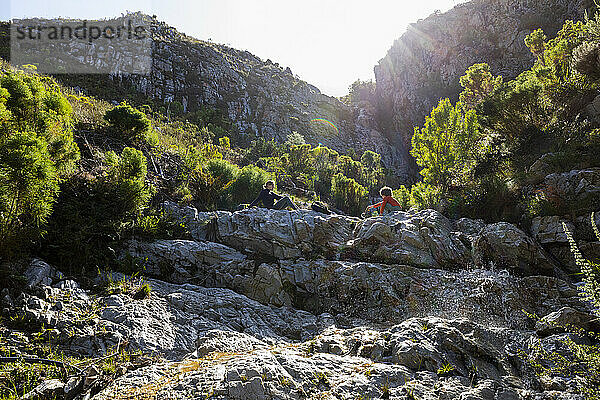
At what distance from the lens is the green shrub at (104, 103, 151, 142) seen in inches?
388

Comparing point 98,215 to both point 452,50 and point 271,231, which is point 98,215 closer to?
point 271,231

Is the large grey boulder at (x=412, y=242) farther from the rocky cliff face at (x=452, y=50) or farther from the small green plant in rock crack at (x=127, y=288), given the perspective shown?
the rocky cliff face at (x=452, y=50)

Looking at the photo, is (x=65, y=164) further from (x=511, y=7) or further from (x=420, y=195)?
(x=511, y=7)

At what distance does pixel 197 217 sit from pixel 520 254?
825 centimetres

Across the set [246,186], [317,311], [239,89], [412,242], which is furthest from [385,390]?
[239,89]

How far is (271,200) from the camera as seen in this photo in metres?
9.78

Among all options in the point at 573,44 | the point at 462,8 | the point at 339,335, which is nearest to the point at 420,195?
the point at 339,335

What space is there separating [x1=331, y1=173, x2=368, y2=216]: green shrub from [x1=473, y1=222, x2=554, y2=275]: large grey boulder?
8.59m

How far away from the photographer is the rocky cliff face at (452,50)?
3034 cm

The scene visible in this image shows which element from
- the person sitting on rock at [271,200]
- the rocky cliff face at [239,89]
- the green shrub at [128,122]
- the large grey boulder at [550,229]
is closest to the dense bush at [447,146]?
the large grey boulder at [550,229]

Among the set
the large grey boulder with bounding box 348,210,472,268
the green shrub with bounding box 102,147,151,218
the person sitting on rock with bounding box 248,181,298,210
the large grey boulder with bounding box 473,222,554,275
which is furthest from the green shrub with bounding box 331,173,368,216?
the green shrub with bounding box 102,147,151,218

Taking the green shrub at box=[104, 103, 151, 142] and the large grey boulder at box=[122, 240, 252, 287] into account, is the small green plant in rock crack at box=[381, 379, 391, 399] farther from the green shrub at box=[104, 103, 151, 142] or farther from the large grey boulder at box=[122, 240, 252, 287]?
the green shrub at box=[104, 103, 151, 142]

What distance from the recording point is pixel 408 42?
44.2 meters

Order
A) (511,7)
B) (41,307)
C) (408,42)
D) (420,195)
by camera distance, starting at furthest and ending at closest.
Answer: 1. (408,42)
2. (511,7)
3. (420,195)
4. (41,307)
